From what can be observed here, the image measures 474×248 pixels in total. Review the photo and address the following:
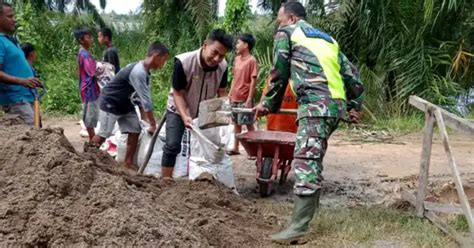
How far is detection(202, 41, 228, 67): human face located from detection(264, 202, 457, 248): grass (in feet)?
4.37

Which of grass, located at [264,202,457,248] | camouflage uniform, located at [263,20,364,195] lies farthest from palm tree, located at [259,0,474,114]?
camouflage uniform, located at [263,20,364,195]

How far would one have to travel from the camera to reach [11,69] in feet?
17.7

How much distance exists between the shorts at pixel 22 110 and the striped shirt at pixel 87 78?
213 cm

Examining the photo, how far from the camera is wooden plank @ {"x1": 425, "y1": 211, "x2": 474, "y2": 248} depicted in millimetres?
4277

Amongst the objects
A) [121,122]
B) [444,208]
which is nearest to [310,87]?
[444,208]

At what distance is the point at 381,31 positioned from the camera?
1223 centimetres

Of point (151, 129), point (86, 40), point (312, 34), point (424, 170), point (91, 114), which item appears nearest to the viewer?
A: point (312, 34)

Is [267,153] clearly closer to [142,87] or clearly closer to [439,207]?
[142,87]

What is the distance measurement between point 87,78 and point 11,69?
2328 mm

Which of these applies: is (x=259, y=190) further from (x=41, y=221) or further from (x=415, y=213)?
(x=41, y=221)

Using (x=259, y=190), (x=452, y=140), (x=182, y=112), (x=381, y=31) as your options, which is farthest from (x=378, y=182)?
(x=381, y=31)

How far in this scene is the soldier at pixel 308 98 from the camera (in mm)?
4391

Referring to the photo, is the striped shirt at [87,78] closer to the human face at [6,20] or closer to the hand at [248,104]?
the hand at [248,104]

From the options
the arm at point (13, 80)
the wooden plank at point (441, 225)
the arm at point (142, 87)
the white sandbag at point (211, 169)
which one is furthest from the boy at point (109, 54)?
the wooden plank at point (441, 225)
